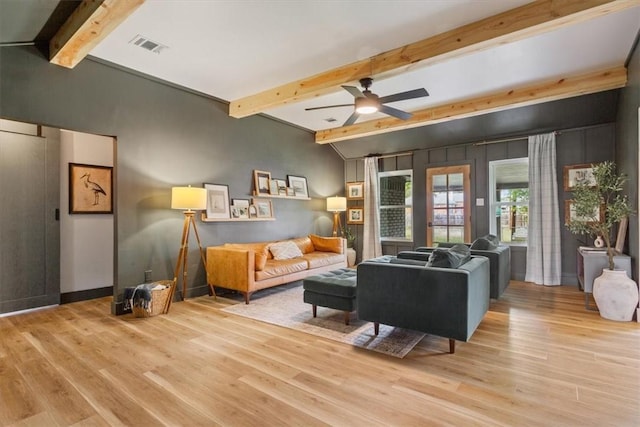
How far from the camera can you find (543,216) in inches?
210

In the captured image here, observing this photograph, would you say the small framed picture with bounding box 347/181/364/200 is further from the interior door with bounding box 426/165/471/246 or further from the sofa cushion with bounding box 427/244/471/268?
the sofa cushion with bounding box 427/244/471/268

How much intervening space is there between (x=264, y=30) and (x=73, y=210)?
3.68 m

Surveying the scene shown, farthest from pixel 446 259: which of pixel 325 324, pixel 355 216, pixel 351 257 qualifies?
pixel 355 216

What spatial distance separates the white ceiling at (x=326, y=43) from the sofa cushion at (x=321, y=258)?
2.77 metres

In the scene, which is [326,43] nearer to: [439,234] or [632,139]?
[632,139]

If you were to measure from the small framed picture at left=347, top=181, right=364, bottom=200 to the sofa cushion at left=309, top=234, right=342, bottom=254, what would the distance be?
1.78 m

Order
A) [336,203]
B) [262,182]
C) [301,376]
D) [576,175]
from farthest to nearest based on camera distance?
[336,203] < [262,182] < [576,175] < [301,376]

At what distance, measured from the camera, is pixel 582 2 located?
8.15ft

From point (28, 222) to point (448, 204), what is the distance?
261 inches

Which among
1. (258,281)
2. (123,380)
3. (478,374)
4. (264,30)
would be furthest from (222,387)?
(264,30)

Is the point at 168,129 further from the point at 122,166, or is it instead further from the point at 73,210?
the point at 73,210

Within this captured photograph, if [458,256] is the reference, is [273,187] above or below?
above

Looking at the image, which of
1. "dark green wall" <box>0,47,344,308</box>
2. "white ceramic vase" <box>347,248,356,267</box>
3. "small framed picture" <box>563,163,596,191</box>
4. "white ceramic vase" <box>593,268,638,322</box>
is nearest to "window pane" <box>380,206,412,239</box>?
"white ceramic vase" <box>347,248,356,267</box>

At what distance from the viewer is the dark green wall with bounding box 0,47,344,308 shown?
342 cm
